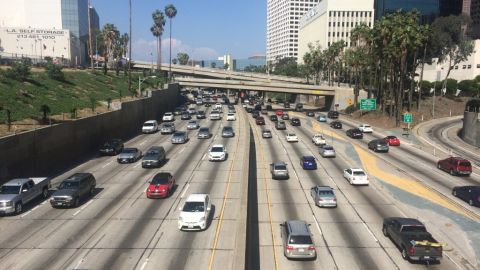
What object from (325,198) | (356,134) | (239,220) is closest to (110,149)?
(325,198)

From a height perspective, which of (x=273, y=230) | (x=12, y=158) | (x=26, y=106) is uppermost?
(x=26, y=106)

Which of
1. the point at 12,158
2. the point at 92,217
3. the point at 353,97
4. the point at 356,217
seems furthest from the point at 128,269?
the point at 353,97

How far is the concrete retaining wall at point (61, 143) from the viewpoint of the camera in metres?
38.0

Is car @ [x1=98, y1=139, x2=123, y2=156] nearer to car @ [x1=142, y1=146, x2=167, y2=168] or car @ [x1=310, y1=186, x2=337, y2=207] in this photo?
car @ [x1=142, y1=146, x2=167, y2=168]

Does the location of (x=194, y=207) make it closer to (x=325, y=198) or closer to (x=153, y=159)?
(x=325, y=198)

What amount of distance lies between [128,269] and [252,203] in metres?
14.6

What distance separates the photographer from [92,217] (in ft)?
101

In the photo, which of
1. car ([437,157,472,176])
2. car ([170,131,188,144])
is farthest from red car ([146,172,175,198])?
car ([437,157,472,176])

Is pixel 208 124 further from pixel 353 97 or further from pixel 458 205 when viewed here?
pixel 458 205

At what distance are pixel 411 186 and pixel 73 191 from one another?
29542mm

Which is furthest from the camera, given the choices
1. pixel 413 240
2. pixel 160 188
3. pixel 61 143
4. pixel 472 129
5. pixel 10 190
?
pixel 472 129

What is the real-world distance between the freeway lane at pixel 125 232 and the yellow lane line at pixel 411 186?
48.7 ft

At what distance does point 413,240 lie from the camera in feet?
79.0

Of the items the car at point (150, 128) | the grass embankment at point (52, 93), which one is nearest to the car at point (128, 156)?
the grass embankment at point (52, 93)
